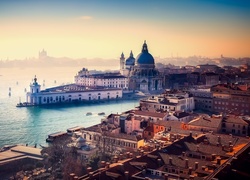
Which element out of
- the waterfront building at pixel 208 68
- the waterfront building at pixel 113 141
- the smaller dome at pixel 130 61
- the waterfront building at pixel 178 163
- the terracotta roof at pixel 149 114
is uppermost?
the smaller dome at pixel 130 61

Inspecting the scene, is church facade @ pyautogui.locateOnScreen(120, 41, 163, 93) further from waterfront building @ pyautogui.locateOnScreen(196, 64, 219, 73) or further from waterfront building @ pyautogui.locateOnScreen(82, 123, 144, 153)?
waterfront building @ pyautogui.locateOnScreen(82, 123, 144, 153)

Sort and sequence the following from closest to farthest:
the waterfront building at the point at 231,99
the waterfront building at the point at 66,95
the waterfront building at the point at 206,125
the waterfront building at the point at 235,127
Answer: the waterfront building at the point at 206,125 < the waterfront building at the point at 235,127 < the waterfront building at the point at 231,99 < the waterfront building at the point at 66,95

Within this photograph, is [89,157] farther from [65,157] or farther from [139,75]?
[139,75]

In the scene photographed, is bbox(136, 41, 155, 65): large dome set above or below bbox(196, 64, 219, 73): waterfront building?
above

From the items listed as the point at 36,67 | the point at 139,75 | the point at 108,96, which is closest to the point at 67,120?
the point at 108,96

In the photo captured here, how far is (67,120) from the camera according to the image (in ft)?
30.2

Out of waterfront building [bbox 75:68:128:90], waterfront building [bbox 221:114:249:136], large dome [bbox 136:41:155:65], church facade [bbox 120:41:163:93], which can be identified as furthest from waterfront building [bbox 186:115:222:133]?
large dome [bbox 136:41:155:65]

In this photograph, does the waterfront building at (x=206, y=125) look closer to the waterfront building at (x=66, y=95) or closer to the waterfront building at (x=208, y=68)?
the waterfront building at (x=66, y=95)

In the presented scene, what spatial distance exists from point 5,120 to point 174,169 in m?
6.33

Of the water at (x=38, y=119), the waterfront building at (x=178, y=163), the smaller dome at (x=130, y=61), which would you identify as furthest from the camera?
the smaller dome at (x=130, y=61)

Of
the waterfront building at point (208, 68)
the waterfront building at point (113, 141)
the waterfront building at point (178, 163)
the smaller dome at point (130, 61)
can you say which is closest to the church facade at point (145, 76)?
the smaller dome at point (130, 61)

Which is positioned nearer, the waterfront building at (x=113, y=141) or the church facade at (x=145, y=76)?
the waterfront building at (x=113, y=141)

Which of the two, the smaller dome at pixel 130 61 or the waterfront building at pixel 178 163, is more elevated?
the smaller dome at pixel 130 61

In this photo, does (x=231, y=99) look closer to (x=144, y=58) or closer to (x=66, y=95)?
(x=66, y=95)
